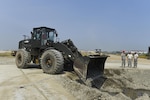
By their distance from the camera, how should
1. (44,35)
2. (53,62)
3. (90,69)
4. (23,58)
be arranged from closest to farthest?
(90,69) → (53,62) → (44,35) → (23,58)

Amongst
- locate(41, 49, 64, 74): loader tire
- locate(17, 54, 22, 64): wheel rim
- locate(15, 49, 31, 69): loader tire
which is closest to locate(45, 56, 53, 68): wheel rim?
locate(41, 49, 64, 74): loader tire

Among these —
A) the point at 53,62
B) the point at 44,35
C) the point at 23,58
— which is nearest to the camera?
the point at 53,62

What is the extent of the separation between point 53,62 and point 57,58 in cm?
40

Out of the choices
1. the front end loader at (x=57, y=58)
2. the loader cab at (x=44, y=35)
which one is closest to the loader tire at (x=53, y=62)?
the front end loader at (x=57, y=58)

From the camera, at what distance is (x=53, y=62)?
1423 centimetres

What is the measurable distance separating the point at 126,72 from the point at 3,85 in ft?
37.0

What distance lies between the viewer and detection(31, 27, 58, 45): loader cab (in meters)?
16.8

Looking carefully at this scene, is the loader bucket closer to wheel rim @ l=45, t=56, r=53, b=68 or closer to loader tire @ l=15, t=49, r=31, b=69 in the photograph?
wheel rim @ l=45, t=56, r=53, b=68

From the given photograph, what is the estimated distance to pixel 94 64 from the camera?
47.5 feet

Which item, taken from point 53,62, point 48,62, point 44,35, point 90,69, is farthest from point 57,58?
point 44,35

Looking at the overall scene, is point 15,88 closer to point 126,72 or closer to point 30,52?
point 30,52

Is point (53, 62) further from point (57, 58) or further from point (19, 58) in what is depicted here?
point (19, 58)

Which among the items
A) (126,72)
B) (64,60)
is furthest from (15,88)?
(126,72)

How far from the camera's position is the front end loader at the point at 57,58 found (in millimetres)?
13359
